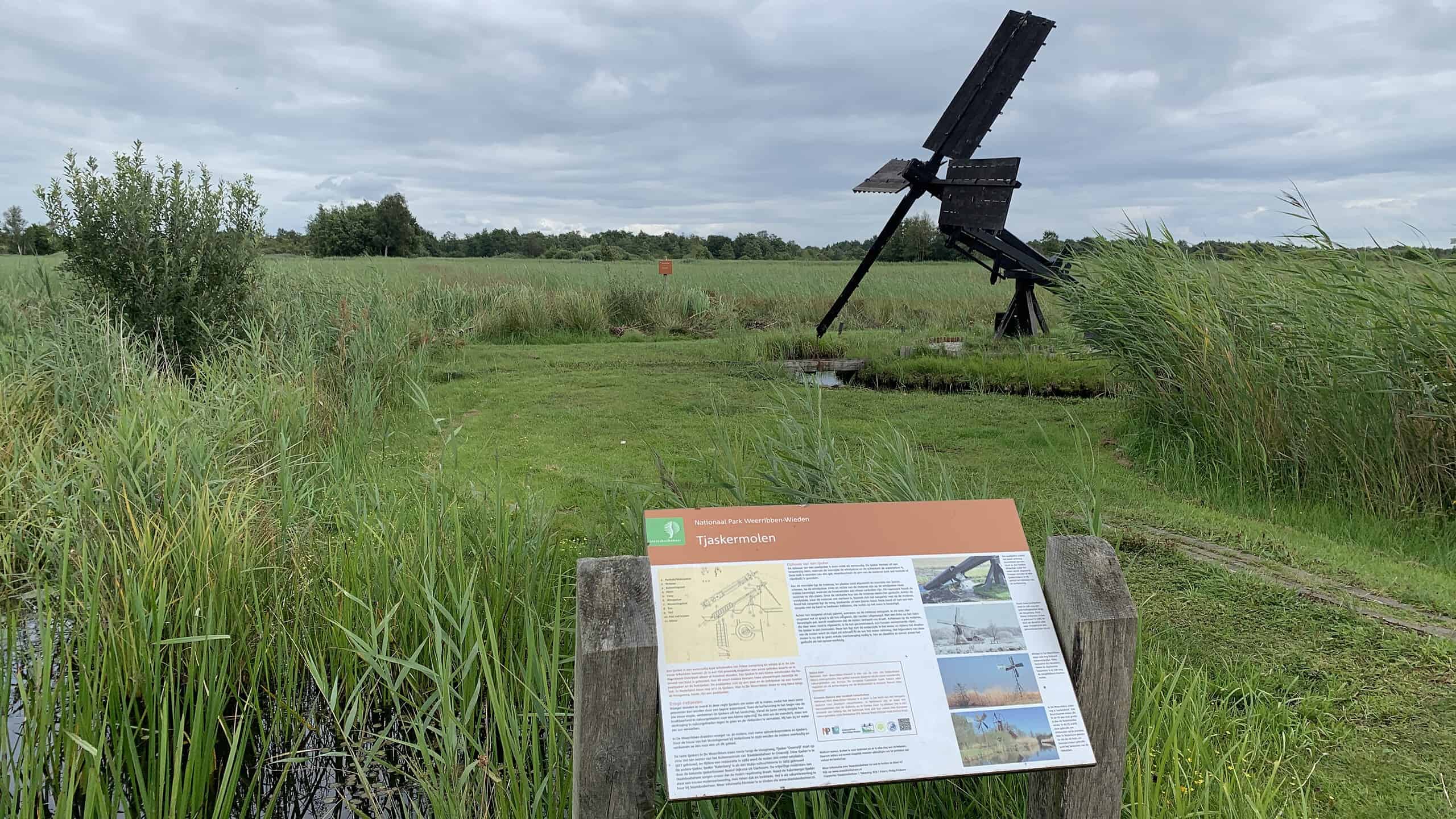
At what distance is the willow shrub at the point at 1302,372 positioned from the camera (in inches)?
193

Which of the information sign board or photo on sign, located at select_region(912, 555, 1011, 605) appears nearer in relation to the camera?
the information sign board

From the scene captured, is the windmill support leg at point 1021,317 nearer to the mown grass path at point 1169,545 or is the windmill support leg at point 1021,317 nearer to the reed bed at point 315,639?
the mown grass path at point 1169,545

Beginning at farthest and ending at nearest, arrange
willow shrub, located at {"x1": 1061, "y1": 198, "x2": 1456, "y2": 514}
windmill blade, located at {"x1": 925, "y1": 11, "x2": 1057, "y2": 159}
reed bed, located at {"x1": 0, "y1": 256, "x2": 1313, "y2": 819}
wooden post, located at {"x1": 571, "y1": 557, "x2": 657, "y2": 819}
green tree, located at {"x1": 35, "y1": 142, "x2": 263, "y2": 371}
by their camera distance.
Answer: windmill blade, located at {"x1": 925, "y1": 11, "x2": 1057, "y2": 159} → green tree, located at {"x1": 35, "y1": 142, "x2": 263, "y2": 371} → willow shrub, located at {"x1": 1061, "y1": 198, "x2": 1456, "y2": 514} → reed bed, located at {"x1": 0, "y1": 256, "x2": 1313, "y2": 819} → wooden post, located at {"x1": 571, "y1": 557, "x2": 657, "y2": 819}

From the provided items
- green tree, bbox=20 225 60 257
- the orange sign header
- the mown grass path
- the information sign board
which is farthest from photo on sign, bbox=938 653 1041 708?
green tree, bbox=20 225 60 257

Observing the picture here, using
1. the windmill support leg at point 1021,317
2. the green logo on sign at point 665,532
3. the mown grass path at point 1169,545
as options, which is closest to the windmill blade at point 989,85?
the windmill support leg at point 1021,317

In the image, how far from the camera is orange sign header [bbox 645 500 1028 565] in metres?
1.84

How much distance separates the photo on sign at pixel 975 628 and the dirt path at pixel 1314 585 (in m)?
2.79

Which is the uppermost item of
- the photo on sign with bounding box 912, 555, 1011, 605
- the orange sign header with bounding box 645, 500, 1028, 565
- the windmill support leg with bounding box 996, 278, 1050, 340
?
the windmill support leg with bounding box 996, 278, 1050, 340

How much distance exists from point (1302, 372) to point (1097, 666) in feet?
15.2

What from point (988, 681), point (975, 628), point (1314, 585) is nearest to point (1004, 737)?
point (988, 681)

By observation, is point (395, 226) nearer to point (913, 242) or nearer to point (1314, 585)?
point (913, 242)

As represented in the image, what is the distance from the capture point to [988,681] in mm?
1825

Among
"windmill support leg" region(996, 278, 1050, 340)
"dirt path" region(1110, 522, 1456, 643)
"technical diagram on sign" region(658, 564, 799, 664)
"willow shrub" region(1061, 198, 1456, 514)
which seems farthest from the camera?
"windmill support leg" region(996, 278, 1050, 340)

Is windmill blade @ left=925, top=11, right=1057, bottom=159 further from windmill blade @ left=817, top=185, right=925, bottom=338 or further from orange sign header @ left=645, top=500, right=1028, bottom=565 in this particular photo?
orange sign header @ left=645, top=500, right=1028, bottom=565
